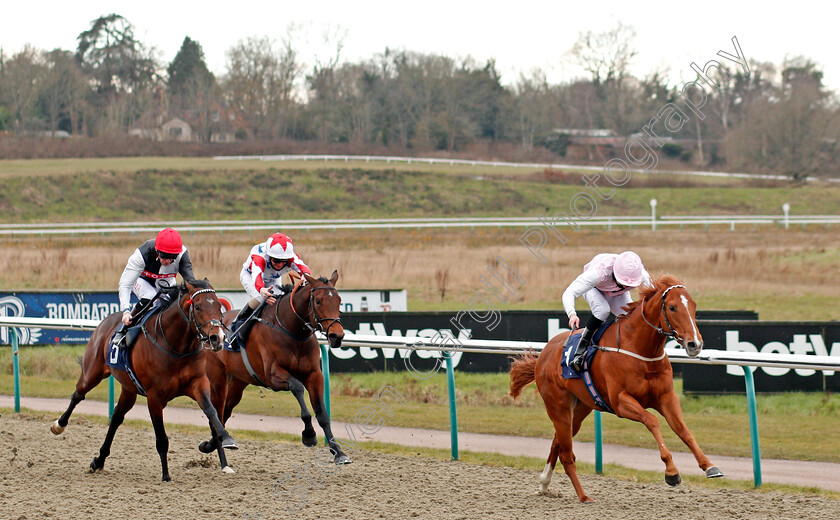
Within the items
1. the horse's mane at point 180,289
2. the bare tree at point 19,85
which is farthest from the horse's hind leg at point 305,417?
the bare tree at point 19,85

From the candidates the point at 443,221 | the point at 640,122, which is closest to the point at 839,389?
the point at 443,221

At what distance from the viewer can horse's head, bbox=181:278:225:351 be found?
619 cm

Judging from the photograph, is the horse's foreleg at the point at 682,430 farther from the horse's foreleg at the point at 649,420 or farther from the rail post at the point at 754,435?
the rail post at the point at 754,435

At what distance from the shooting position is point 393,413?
9.83 meters

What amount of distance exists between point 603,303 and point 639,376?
71cm

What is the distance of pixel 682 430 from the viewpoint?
516cm

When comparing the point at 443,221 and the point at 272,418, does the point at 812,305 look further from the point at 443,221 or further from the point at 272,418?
the point at 443,221

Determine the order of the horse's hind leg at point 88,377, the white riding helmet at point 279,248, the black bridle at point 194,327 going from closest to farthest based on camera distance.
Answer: the black bridle at point 194,327 → the horse's hind leg at point 88,377 → the white riding helmet at point 279,248

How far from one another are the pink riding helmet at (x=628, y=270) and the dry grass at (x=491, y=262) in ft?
35.4

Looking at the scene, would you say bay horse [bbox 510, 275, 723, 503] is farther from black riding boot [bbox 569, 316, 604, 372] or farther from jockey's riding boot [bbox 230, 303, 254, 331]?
jockey's riding boot [bbox 230, 303, 254, 331]

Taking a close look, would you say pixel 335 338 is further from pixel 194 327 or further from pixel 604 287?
pixel 604 287

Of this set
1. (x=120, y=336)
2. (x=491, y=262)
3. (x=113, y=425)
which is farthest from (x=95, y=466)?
(x=491, y=262)

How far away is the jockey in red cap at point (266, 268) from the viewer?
7805 mm

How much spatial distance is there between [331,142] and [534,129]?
46.5 ft
